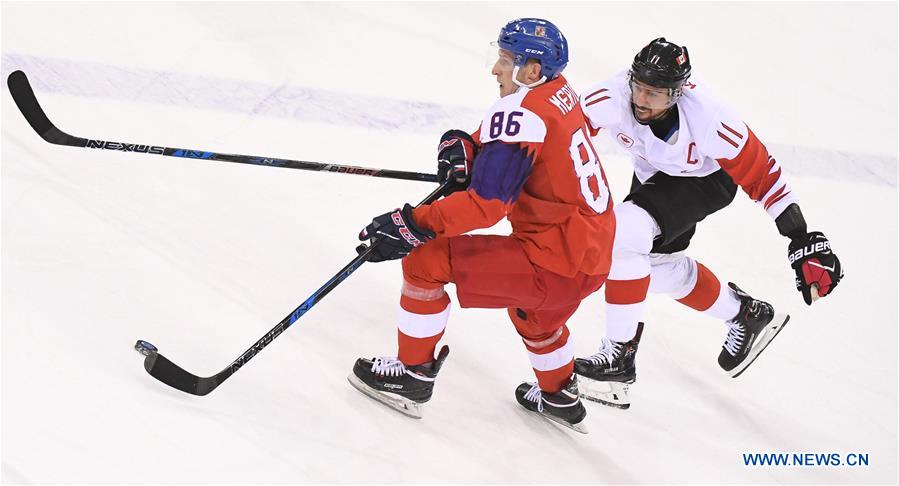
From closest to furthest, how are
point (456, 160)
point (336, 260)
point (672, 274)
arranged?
point (456, 160) < point (672, 274) < point (336, 260)

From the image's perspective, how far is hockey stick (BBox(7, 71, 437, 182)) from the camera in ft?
9.26

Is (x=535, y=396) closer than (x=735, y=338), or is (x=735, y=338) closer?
(x=535, y=396)

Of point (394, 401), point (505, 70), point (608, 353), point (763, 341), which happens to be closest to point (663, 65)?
point (505, 70)

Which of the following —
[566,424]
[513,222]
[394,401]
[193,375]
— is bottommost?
[566,424]

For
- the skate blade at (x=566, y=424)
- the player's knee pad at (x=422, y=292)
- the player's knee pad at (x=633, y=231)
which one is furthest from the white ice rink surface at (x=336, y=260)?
the player's knee pad at (x=633, y=231)

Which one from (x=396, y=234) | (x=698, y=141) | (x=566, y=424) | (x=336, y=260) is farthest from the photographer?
(x=336, y=260)

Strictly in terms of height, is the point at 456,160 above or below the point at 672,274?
above

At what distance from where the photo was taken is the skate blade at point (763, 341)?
3.41 meters

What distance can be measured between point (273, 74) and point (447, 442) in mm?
2330

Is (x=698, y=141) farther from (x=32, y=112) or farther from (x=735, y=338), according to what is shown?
(x=32, y=112)

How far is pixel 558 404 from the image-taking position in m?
3.02

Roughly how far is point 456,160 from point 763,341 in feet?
4.72

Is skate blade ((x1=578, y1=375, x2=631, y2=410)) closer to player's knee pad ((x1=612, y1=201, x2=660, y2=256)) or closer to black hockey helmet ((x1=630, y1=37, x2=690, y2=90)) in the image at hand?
player's knee pad ((x1=612, y1=201, x2=660, y2=256))

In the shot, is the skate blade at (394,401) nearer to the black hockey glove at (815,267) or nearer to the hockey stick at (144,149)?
the hockey stick at (144,149)
